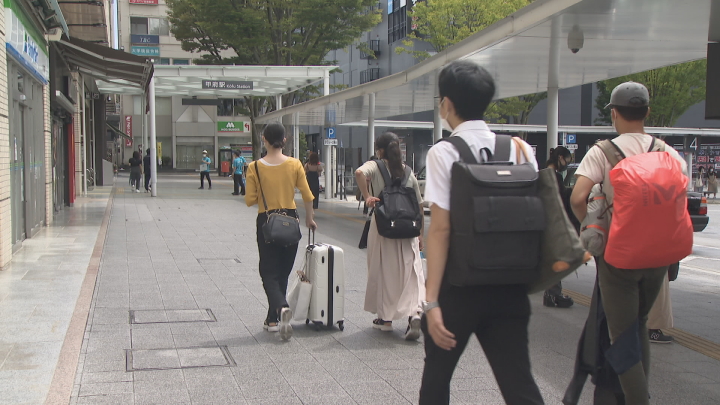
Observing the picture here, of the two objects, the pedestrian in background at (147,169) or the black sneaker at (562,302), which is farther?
the pedestrian in background at (147,169)

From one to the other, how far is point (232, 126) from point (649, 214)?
60737 millimetres

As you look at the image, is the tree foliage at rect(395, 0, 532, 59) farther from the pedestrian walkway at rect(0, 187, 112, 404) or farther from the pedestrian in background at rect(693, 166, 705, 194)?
the pedestrian walkway at rect(0, 187, 112, 404)

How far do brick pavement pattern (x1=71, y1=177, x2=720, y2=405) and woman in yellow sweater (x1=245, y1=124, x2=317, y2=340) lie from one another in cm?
39

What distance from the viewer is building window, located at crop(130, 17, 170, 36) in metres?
62.3

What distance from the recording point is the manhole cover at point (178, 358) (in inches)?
199

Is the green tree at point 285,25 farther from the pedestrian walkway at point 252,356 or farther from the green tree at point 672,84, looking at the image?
the pedestrian walkway at point 252,356

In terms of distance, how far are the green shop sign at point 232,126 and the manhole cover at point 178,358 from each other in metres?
58.1

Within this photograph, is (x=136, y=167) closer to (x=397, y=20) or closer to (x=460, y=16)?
(x=460, y=16)

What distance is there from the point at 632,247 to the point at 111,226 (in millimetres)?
12693

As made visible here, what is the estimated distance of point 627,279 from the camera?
139 inches

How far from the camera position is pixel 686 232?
3.38 metres

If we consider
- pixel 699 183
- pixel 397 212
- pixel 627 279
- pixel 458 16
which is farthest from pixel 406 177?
pixel 699 183

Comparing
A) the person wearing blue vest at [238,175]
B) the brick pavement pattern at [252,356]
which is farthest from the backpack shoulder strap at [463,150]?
the person wearing blue vest at [238,175]

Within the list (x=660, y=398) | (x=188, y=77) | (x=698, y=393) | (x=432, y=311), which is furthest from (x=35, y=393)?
(x=188, y=77)
